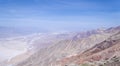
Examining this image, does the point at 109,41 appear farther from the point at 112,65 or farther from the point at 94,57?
the point at 112,65

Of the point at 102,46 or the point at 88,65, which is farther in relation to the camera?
the point at 102,46

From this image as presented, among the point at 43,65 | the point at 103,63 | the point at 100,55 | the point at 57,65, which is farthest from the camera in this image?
the point at 43,65

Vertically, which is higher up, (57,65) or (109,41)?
(109,41)

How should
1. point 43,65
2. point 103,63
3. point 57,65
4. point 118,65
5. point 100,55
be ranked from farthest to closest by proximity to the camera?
point 43,65
point 57,65
point 100,55
point 103,63
point 118,65

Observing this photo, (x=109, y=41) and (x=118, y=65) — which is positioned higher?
(x=109, y=41)

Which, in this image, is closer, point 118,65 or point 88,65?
point 118,65

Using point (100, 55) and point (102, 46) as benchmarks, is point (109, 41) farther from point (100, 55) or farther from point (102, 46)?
point (100, 55)

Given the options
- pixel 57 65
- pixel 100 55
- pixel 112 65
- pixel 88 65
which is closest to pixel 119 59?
pixel 112 65

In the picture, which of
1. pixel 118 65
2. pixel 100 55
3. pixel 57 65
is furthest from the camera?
pixel 57 65

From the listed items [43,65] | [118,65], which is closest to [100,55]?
[118,65]
